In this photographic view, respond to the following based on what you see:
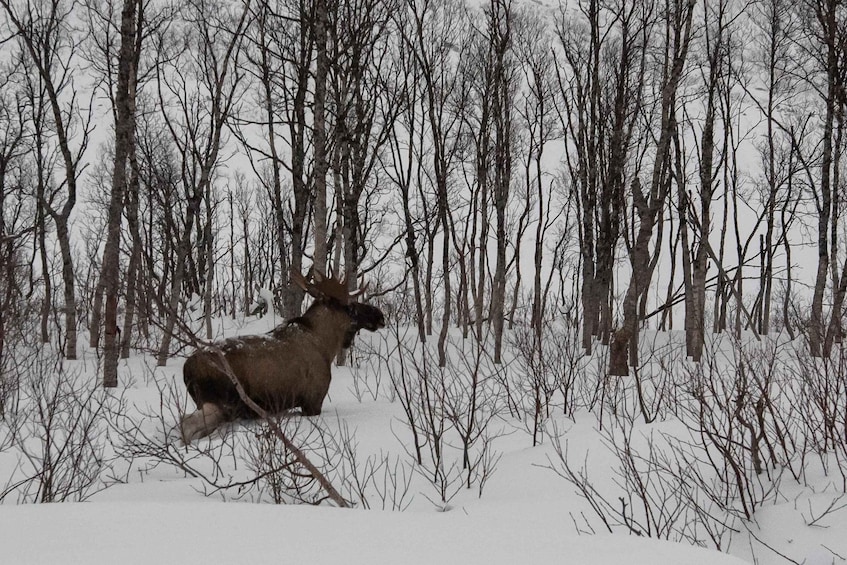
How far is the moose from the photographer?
222 inches

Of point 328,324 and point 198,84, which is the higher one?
point 198,84

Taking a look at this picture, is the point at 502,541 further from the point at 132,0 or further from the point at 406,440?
the point at 132,0

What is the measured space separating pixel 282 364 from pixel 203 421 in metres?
0.90

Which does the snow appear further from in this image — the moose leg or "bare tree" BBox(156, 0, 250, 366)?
"bare tree" BBox(156, 0, 250, 366)

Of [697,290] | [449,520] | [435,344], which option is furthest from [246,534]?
[435,344]

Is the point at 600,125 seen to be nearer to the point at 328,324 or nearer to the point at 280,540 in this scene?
the point at 328,324

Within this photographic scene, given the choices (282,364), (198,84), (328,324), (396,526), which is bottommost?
(396,526)

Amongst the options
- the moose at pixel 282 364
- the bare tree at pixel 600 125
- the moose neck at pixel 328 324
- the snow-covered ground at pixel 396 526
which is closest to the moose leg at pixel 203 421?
the moose at pixel 282 364

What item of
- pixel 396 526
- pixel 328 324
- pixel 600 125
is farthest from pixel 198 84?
pixel 396 526

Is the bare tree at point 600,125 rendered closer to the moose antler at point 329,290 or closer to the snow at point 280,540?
the moose antler at point 329,290

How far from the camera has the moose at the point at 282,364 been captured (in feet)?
18.5

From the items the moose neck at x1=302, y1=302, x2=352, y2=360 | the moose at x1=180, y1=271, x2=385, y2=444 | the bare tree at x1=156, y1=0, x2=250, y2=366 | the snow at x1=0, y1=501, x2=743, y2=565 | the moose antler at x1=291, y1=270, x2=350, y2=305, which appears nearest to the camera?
the snow at x1=0, y1=501, x2=743, y2=565

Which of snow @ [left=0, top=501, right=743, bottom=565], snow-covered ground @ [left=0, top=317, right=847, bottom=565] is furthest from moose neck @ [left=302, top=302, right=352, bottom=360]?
snow @ [left=0, top=501, right=743, bottom=565]

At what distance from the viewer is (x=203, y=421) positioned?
5.44 meters
